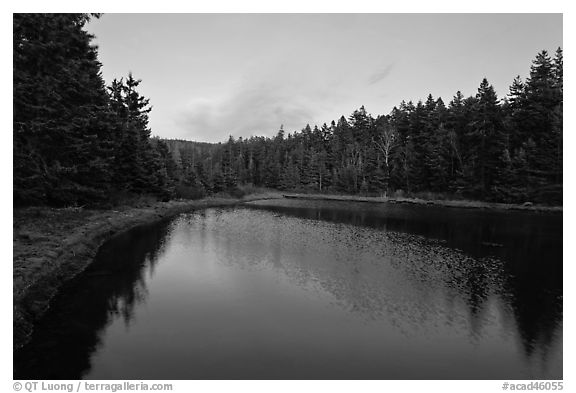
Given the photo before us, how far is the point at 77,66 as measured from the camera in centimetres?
2836

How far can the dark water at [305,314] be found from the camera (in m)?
10.2

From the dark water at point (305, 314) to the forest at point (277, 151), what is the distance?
32.0ft

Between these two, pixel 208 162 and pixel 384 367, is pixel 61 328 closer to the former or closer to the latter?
pixel 384 367

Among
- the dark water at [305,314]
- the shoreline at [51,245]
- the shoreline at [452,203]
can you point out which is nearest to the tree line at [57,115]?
the shoreline at [51,245]

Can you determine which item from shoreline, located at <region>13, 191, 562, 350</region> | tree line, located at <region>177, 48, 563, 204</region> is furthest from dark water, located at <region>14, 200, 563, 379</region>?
tree line, located at <region>177, 48, 563, 204</region>

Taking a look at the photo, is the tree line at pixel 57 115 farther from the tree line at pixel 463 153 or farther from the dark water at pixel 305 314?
the tree line at pixel 463 153

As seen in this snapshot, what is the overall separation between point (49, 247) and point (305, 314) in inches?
552

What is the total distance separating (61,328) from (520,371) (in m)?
15.0

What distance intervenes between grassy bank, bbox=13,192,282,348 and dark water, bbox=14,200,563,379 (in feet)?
2.10

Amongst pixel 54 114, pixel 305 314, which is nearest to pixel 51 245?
pixel 54 114

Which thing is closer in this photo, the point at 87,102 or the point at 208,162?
the point at 87,102

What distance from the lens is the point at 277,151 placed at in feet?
419

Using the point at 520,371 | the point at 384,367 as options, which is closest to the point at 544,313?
the point at 520,371

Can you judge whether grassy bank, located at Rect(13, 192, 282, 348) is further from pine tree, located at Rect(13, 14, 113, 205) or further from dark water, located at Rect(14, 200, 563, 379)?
pine tree, located at Rect(13, 14, 113, 205)
